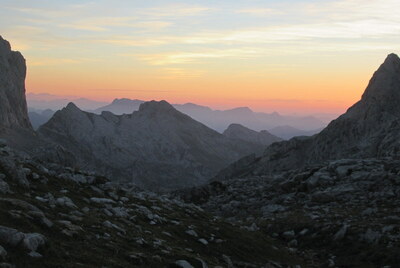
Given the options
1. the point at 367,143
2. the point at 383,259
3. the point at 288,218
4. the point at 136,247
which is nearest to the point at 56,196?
the point at 136,247

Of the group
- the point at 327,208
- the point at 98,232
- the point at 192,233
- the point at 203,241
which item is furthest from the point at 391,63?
the point at 98,232

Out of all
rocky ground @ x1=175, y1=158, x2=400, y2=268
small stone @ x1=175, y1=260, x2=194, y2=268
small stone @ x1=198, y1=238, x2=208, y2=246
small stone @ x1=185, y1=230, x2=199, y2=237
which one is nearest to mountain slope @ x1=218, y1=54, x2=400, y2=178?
rocky ground @ x1=175, y1=158, x2=400, y2=268

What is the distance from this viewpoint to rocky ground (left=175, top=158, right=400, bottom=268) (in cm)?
3017

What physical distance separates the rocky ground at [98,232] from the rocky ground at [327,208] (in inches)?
157

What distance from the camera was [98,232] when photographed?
1891cm

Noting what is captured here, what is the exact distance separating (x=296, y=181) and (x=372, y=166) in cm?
1026

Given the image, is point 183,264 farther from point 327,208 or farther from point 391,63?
point 391,63

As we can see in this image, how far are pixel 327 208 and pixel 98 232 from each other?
30962 mm

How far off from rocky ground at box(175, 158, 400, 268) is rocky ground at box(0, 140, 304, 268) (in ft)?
13.1

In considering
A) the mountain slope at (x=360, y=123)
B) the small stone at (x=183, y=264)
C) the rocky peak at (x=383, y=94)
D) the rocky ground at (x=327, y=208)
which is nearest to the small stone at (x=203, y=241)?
the rocky ground at (x=327, y=208)

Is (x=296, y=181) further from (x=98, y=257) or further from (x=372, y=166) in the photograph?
(x=98, y=257)

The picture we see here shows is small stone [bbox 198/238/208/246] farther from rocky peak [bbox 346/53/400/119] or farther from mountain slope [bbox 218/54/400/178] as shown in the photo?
rocky peak [bbox 346/53/400/119]

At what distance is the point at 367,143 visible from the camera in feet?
283

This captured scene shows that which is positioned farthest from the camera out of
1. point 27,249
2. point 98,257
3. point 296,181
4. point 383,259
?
point 296,181
